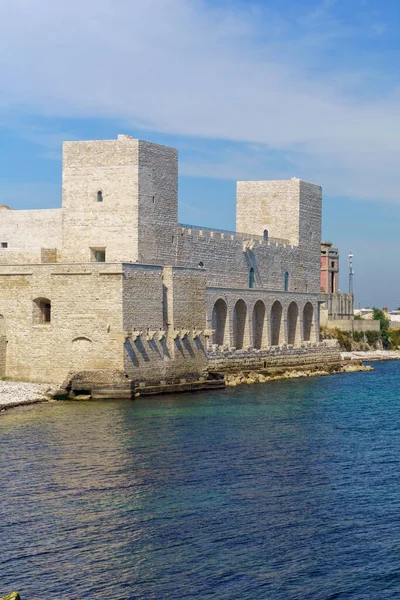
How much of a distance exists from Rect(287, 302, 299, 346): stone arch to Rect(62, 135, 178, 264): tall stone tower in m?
13.7

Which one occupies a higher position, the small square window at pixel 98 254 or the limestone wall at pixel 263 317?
the small square window at pixel 98 254

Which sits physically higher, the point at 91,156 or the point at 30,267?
the point at 91,156

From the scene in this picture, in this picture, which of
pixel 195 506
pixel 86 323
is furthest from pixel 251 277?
pixel 195 506

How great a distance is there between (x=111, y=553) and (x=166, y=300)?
1918 cm

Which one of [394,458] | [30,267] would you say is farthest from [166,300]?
[394,458]

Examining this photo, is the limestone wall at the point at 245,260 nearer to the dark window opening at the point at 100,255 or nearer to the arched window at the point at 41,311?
the dark window opening at the point at 100,255

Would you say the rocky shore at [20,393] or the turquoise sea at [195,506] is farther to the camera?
the rocky shore at [20,393]

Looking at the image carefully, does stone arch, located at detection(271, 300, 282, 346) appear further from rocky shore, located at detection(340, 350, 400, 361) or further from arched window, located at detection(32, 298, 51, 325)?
arched window, located at detection(32, 298, 51, 325)

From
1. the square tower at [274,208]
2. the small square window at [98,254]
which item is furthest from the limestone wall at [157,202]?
the square tower at [274,208]

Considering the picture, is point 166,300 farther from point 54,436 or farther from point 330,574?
point 330,574

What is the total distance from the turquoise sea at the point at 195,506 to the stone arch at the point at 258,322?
16.0 metres

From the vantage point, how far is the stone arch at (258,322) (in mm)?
42312

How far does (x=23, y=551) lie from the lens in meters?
13.4

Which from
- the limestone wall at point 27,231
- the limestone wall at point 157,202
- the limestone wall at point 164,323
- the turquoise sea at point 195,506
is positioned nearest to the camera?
the turquoise sea at point 195,506
